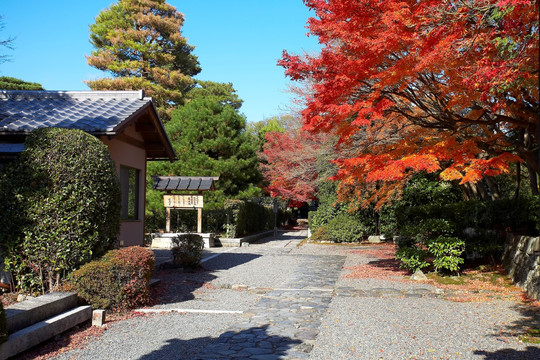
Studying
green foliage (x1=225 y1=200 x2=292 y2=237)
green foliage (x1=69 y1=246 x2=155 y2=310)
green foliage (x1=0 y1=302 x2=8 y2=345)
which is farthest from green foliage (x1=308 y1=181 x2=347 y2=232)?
green foliage (x1=0 y1=302 x2=8 y2=345)

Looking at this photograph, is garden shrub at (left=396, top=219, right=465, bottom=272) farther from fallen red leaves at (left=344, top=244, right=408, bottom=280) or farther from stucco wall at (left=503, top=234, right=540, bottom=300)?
stucco wall at (left=503, top=234, right=540, bottom=300)

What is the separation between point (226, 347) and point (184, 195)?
1481cm

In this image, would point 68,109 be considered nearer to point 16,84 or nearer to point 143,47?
point 16,84

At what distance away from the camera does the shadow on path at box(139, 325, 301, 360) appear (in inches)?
199

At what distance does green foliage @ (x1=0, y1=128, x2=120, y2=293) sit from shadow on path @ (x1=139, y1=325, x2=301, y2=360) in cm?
247

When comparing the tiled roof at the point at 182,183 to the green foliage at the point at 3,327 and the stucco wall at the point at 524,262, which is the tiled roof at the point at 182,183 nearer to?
the stucco wall at the point at 524,262

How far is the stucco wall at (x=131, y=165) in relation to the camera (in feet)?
34.2

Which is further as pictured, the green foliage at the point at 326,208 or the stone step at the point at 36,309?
the green foliage at the point at 326,208

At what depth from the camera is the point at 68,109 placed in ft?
32.9

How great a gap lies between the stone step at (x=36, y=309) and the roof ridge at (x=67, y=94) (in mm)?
6297

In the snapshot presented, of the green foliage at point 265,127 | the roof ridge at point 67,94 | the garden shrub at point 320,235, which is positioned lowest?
the garden shrub at point 320,235

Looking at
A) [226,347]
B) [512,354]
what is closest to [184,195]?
[226,347]

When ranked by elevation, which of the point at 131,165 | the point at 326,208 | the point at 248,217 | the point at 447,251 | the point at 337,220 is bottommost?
the point at 447,251

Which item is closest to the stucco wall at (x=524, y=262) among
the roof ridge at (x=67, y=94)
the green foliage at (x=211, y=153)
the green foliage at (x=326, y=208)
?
the roof ridge at (x=67, y=94)
